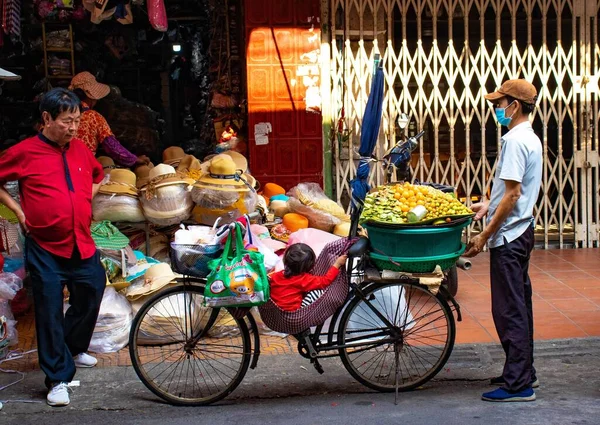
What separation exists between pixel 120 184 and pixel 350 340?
10.2 ft

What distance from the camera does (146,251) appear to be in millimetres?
7500

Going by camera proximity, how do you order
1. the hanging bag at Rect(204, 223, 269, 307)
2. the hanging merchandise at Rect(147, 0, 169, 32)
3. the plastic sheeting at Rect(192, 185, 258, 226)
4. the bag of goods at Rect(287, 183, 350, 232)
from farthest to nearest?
the hanging merchandise at Rect(147, 0, 169, 32) → the bag of goods at Rect(287, 183, 350, 232) → the plastic sheeting at Rect(192, 185, 258, 226) → the hanging bag at Rect(204, 223, 269, 307)

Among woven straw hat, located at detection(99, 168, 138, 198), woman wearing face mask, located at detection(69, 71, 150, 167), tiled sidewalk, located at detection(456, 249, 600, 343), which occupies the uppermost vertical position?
woman wearing face mask, located at detection(69, 71, 150, 167)

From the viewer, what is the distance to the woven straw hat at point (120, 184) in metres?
7.30

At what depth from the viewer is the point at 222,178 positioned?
7223mm

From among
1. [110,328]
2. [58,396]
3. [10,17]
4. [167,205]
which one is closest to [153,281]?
[110,328]

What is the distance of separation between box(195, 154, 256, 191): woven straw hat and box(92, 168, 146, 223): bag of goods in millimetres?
606

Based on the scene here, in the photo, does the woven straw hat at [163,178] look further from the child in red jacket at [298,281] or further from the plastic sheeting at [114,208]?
the child in red jacket at [298,281]

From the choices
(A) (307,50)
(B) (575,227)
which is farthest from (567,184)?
(A) (307,50)

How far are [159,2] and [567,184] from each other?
5.01 metres

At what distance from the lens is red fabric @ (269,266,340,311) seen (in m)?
5.12

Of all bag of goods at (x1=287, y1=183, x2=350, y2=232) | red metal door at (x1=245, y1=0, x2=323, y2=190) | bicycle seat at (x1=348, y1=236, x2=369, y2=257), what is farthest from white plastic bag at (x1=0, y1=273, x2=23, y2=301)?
red metal door at (x1=245, y1=0, x2=323, y2=190)

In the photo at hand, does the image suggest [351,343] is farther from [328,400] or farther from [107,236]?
[107,236]

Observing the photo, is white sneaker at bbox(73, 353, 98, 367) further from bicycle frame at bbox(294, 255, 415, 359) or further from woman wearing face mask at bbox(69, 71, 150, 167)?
woman wearing face mask at bbox(69, 71, 150, 167)
